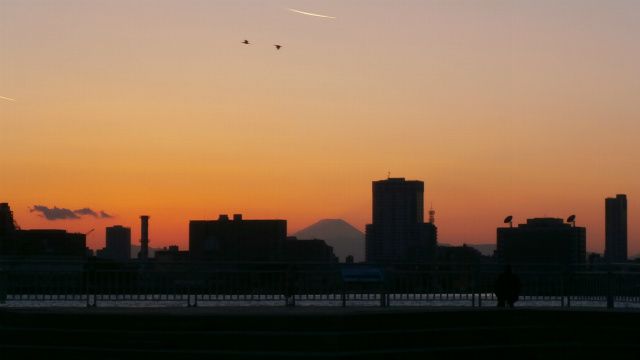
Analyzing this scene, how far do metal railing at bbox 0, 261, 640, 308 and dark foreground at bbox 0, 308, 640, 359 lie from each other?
1040cm

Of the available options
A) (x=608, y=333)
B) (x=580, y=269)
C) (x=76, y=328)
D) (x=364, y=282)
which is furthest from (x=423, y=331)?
(x=580, y=269)

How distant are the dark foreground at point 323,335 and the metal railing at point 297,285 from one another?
34.1 feet

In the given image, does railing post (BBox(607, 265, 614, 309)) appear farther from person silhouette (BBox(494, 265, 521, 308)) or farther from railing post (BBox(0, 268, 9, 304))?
railing post (BBox(0, 268, 9, 304))

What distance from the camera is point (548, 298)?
33688 millimetres

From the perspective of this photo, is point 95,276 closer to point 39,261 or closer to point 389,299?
point 39,261

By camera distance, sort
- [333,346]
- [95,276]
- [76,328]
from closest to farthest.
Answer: [333,346], [76,328], [95,276]

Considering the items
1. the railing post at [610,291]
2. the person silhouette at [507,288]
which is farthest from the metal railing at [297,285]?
the person silhouette at [507,288]

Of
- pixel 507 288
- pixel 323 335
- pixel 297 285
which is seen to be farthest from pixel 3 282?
pixel 323 335

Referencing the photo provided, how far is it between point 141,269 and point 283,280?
145 inches

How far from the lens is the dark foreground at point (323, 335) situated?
64.1 feet

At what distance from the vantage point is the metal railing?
107 ft

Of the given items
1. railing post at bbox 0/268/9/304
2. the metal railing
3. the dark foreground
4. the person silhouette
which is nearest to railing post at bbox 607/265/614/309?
the metal railing

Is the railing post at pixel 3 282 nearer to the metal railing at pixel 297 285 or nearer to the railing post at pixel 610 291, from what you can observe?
the metal railing at pixel 297 285

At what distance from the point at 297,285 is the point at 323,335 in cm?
1325
